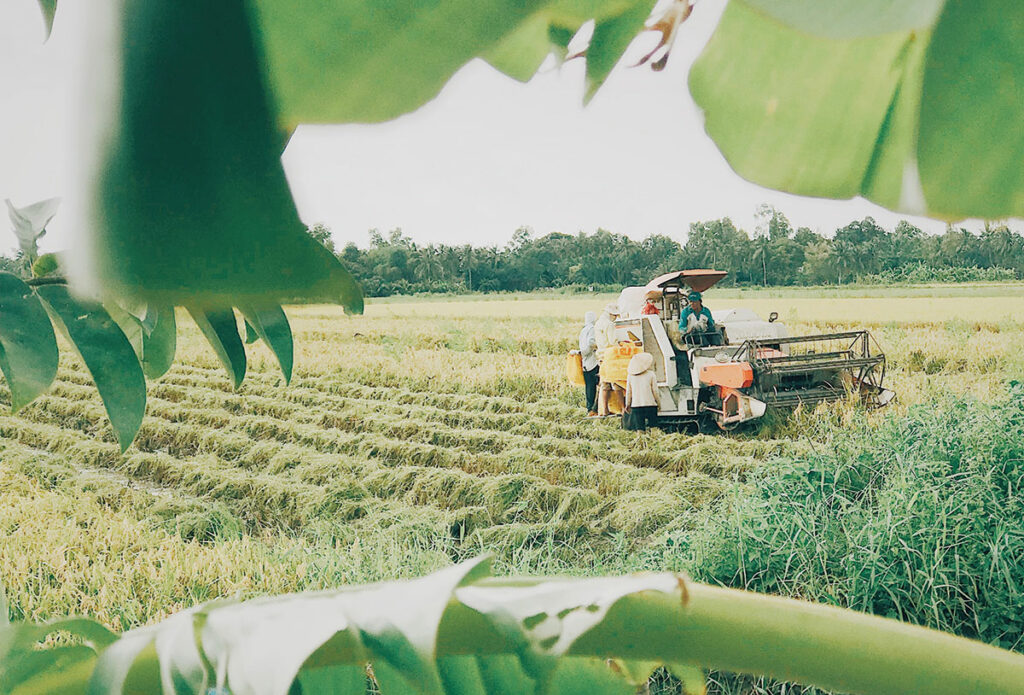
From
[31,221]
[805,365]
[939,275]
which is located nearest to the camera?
[31,221]

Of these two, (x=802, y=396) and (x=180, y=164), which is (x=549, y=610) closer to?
(x=180, y=164)

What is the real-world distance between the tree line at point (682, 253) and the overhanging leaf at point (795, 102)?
4680 millimetres

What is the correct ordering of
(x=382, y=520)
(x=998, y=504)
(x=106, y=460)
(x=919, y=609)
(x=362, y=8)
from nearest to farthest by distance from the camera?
(x=362, y=8)
(x=919, y=609)
(x=998, y=504)
(x=382, y=520)
(x=106, y=460)

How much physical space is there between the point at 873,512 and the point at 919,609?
1.65 feet

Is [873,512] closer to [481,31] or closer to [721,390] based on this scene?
[721,390]

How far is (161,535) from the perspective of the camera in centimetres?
312

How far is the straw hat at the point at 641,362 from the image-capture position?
3.55 metres

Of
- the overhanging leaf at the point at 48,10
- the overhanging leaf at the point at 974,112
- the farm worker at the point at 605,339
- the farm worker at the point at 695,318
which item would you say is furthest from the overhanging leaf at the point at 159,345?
the farm worker at the point at 605,339

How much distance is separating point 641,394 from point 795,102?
3549 mm

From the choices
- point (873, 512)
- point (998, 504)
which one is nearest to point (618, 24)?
point (998, 504)

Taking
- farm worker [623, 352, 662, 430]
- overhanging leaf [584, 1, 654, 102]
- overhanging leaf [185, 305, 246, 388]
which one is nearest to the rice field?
farm worker [623, 352, 662, 430]

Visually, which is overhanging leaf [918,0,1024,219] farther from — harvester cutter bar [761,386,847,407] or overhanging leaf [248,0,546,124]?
harvester cutter bar [761,386,847,407]

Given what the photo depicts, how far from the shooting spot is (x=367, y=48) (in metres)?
0.12

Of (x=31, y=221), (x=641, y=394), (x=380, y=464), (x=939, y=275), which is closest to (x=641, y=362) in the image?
(x=641, y=394)
